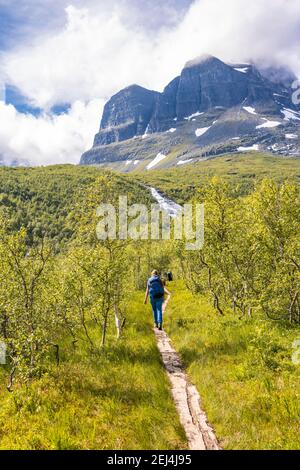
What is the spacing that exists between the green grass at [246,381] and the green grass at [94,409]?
1333mm

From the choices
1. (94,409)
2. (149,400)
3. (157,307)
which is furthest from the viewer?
(157,307)

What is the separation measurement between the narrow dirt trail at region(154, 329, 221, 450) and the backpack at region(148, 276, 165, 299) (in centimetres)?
371

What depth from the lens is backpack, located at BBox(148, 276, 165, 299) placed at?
20000mm

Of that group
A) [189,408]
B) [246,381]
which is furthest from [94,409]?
[246,381]

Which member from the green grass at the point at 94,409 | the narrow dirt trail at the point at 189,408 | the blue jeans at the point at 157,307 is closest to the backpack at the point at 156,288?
the blue jeans at the point at 157,307

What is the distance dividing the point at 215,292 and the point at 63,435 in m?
19.2

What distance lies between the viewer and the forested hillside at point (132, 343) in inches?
364

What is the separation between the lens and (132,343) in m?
18.1

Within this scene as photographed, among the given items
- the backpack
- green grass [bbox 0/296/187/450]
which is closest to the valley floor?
green grass [bbox 0/296/187/450]

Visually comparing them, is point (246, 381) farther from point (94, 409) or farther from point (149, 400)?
point (94, 409)

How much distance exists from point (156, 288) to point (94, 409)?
1021 cm

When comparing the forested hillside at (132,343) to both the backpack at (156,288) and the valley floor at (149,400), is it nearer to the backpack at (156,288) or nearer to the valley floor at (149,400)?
the valley floor at (149,400)
